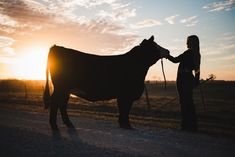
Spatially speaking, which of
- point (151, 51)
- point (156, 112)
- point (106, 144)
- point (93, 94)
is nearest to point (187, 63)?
point (151, 51)

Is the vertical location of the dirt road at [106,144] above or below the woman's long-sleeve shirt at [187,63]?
below

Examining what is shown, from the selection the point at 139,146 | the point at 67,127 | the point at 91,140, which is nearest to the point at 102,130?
the point at 67,127

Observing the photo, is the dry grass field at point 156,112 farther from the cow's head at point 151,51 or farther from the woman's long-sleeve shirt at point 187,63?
the cow's head at point 151,51

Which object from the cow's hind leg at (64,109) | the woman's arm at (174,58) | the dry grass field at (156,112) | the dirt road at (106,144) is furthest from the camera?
the dry grass field at (156,112)

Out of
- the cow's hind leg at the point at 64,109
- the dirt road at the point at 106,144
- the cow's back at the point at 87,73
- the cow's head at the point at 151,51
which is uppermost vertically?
the cow's head at the point at 151,51

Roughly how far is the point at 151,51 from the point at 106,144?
4.06 m

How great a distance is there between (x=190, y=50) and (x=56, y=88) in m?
4.21

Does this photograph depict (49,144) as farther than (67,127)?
No

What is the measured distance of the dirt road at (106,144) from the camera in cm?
560

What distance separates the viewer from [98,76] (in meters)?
9.00

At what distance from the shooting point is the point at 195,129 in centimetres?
920

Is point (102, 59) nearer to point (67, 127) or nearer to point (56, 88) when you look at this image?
point (56, 88)

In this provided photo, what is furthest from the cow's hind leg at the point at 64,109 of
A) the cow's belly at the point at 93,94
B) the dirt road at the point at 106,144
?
the dirt road at the point at 106,144

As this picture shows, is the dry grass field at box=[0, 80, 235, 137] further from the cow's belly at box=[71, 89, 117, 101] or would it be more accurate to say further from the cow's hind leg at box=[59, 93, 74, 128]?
the cow's hind leg at box=[59, 93, 74, 128]
